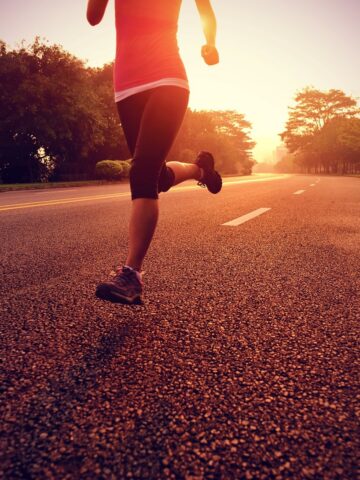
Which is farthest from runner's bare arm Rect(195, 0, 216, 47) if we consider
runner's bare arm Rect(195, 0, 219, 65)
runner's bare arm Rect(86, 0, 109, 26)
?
runner's bare arm Rect(86, 0, 109, 26)

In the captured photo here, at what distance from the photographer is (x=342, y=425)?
105 cm

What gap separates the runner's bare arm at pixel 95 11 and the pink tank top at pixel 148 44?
8cm

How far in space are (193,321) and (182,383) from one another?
53cm

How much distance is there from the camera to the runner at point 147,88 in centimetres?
214

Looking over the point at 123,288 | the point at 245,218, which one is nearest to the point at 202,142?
the point at 245,218

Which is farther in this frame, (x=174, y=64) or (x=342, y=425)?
(x=174, y=64)

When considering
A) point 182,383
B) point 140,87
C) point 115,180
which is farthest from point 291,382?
point 115,180

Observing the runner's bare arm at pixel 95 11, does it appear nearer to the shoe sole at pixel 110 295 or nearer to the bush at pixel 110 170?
the shoe sole at pixel 110 295

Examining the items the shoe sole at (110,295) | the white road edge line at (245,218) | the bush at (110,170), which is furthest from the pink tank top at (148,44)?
the bush at (110,170)

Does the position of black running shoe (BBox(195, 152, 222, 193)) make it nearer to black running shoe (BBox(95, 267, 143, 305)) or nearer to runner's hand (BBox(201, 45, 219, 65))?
runner's hand (BBox(201, 45, 219, 65))

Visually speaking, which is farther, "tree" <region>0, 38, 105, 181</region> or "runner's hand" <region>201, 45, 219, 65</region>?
"tree" <region>0, 38, 105, 181</region>

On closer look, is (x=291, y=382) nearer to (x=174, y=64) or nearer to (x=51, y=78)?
(x=174, y=64)

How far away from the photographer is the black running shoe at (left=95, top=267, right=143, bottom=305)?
1847 millimetres

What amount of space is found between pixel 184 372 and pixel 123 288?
66 cm
